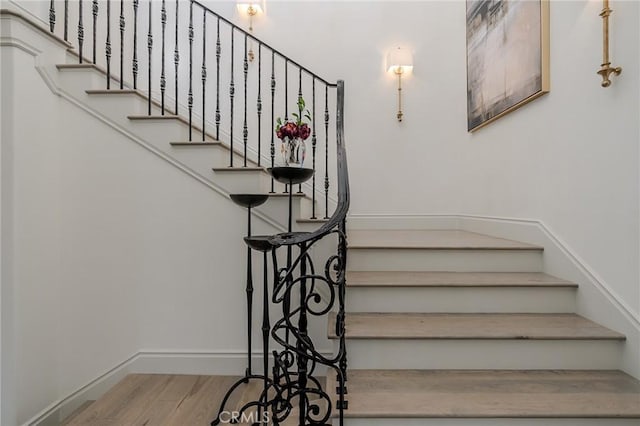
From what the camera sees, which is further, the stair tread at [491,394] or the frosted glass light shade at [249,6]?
the frosted glass light shade at [249,6]

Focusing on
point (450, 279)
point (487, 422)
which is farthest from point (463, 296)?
point (487, 422)

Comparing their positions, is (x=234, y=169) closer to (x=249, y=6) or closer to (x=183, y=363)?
(x=183, y=363)

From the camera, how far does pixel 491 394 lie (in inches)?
61.2

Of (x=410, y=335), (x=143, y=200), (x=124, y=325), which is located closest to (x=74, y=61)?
(x=143, y=200)

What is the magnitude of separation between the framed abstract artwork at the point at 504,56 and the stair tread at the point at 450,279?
1193 mm

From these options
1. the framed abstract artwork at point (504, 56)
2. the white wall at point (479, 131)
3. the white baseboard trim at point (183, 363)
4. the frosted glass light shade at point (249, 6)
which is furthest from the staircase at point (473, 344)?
the frosted glass light shade at point (249, 6)

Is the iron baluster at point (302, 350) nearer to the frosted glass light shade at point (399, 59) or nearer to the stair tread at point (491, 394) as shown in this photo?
the stair tread at point (491, 394)

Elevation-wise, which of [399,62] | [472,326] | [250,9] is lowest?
[472,326]

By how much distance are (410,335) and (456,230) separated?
93.9 inches

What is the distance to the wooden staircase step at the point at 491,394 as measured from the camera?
144 cm

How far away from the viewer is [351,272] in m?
2.38

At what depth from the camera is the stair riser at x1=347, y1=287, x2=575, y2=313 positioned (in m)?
2.05

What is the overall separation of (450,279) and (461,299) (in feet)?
0.44

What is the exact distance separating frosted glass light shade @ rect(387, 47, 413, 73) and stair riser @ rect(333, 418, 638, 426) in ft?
11.1
